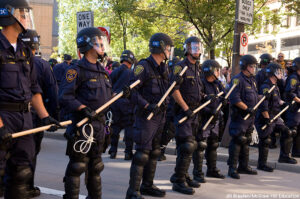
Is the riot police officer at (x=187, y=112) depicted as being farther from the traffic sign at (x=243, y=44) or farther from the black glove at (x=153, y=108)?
the traffic sign at (x=243, y=44)

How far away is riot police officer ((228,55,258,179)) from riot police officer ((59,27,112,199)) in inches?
135

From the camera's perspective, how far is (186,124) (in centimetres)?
638

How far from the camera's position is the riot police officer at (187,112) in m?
6.31

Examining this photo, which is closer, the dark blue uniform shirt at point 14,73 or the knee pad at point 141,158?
the dark blue uniform shirt at point 14,73

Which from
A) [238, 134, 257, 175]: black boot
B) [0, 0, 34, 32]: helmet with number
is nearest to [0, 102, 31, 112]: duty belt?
[0, 0, 34, 32]: helmet with number

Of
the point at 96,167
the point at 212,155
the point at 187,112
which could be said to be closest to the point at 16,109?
the point at 96,167

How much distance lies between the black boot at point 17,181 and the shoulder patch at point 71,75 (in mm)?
1124

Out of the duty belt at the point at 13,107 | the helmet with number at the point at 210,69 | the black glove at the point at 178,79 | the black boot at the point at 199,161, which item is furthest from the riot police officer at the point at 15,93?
the helmet with number at the point at 210,69

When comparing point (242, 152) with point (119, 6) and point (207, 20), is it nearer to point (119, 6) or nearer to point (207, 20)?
point (207, 20)

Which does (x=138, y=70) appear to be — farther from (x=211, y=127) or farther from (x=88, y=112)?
(x=211, y=127)

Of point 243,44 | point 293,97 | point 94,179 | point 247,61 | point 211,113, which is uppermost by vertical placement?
point 243,44

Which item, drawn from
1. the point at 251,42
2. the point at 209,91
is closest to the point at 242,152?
the point at 209,91

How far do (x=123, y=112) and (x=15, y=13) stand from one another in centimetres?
538

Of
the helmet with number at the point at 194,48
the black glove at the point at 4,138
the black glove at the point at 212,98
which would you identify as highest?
the helmet with number at the point at 194,48
